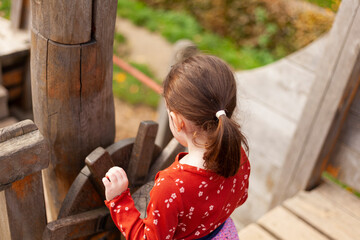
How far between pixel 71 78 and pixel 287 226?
1403 mm

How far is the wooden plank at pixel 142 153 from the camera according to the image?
56.6 inches

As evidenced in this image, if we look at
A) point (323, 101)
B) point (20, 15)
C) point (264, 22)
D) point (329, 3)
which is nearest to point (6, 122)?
point (20, 15)

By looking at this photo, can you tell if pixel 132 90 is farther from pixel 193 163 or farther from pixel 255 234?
pixel 193 163

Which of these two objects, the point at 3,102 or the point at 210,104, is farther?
the point at 3,102

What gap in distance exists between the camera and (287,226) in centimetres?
213

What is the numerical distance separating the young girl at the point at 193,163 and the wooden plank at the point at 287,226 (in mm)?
943

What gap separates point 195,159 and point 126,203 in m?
0.24

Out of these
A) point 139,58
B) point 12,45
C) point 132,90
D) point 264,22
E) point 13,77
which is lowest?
point 132,90

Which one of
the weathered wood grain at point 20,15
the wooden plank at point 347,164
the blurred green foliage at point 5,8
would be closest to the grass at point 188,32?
the blurred green foliage at point 5,8

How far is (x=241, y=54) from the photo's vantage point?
18.8 ft

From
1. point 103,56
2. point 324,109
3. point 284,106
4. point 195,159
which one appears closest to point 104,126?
point 103,56

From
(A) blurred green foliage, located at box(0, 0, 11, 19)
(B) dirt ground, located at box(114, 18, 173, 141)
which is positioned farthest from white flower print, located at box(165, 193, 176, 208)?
(A) blurred green foliage, located at box(0, 0, 11, 19)

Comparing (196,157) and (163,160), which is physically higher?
(196,157)

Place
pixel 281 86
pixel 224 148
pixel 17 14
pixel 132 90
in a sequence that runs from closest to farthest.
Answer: pixel 224 148
pixel 281 86
pixel 17 14
pixel 132 90
